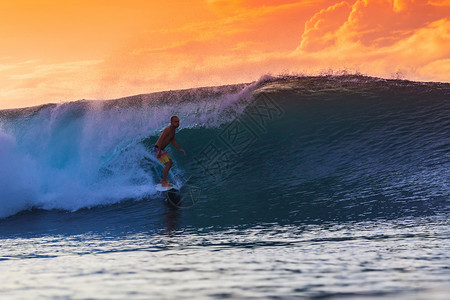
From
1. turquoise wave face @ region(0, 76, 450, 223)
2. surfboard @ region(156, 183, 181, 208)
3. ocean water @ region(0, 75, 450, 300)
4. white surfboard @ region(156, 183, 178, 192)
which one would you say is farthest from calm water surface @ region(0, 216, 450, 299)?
white surfboard @ region(156, 183, 178, 192)

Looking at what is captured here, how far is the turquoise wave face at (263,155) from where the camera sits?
25.0 ft

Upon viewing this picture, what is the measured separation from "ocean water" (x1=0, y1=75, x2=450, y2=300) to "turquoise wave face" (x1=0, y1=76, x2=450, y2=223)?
43 millimetres

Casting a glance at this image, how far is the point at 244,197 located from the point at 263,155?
2638 millimetres

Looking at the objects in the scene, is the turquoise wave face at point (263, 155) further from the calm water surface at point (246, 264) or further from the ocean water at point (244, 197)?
the calm water surface at point (246, 264)

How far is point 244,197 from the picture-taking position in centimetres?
844

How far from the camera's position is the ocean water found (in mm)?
3127

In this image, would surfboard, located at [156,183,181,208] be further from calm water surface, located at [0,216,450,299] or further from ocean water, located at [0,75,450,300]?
calm water surface, located at [0,216,450,299]

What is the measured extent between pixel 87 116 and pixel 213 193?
585 centimetres

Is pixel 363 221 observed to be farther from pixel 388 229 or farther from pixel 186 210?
pixel 186 210

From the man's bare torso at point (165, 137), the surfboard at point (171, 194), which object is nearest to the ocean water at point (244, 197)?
the surfboard at point (171, 194)

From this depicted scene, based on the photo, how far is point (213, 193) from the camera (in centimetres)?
902

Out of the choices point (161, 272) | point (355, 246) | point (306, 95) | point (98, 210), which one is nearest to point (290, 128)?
point (306, 95)

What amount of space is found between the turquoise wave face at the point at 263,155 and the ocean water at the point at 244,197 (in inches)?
1.7

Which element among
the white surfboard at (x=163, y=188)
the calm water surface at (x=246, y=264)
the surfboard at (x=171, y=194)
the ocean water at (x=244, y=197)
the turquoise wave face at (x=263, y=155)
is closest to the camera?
the calm water surface at (x=246, y=264)
